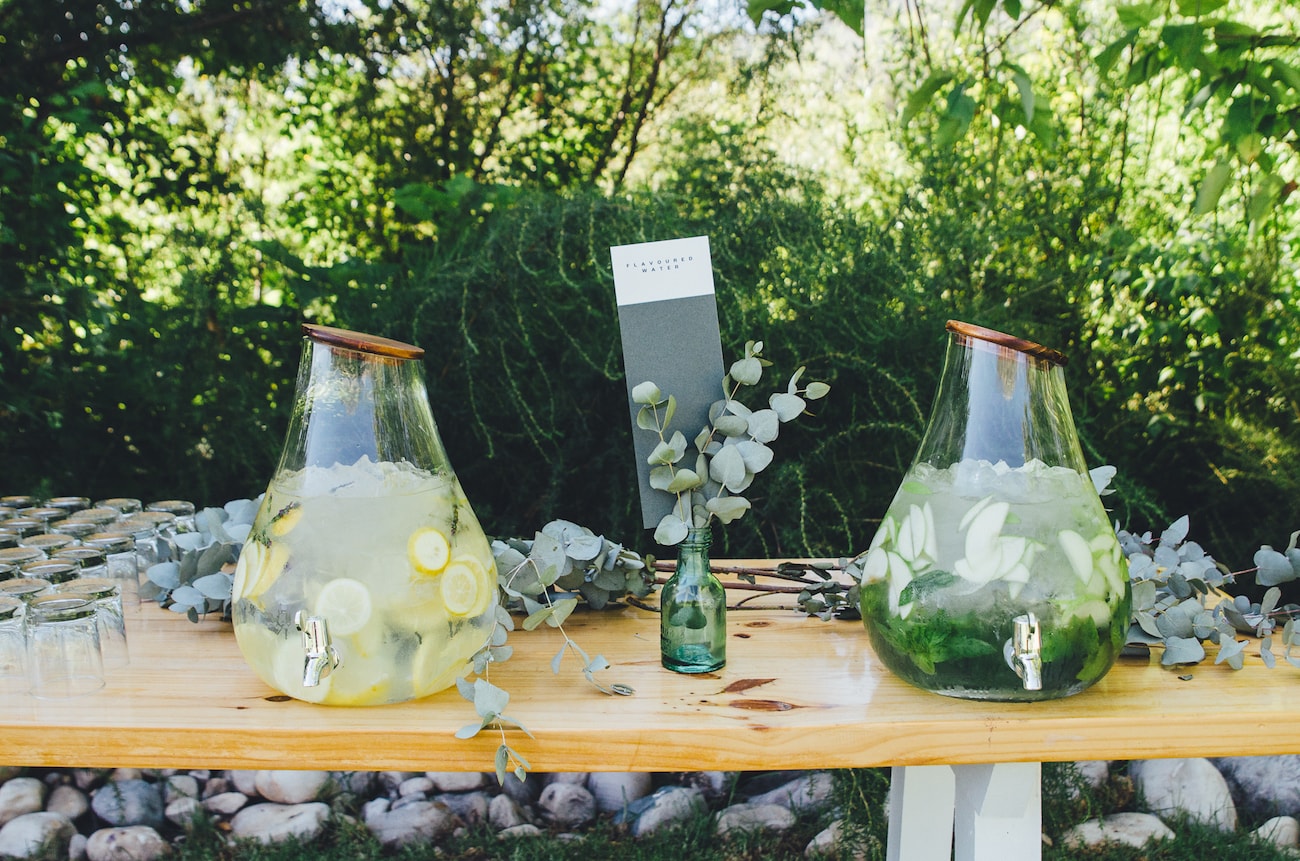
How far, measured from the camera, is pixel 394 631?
83 cm

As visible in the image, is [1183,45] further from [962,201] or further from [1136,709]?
[1136,709]

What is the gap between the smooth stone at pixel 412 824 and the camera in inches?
72.1

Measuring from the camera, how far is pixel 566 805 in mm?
1923

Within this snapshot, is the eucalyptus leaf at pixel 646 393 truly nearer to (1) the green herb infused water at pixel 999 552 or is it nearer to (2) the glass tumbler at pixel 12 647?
(1) the green herb infused water at pixel 999 552

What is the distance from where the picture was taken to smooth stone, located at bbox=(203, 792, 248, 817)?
1.90 meters

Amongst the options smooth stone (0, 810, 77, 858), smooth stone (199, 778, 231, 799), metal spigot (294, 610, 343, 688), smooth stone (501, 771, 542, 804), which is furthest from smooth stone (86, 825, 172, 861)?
metal spigot (294, 610, 343, 688)

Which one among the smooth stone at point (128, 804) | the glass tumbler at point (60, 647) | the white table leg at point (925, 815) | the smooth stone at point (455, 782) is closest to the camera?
the glass tumbler at point (60, 647)

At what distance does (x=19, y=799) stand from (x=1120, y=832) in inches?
85.4

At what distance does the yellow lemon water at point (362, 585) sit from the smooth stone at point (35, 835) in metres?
1.30

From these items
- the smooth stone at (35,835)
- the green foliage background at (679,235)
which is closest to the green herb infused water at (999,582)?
the green foliage background at (679,235)

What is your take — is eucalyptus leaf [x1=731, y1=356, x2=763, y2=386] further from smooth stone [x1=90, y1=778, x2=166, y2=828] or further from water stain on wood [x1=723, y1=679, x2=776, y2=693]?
smooth stone [x1=90, y1=778, x2=166, y2=828]

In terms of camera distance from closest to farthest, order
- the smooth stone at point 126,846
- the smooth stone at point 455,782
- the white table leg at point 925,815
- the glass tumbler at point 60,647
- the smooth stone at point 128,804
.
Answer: the glass tumbler at point 60,647
the white table leg at point 925,815
the smooth stone at point 126,846
the smooth stone at point 128,804
the smooth stone at point 455,782

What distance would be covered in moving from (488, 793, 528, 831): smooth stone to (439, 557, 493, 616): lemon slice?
1.16m

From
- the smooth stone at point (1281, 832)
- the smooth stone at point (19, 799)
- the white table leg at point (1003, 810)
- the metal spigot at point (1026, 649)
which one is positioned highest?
the metal spigot at point (1026, 649)
